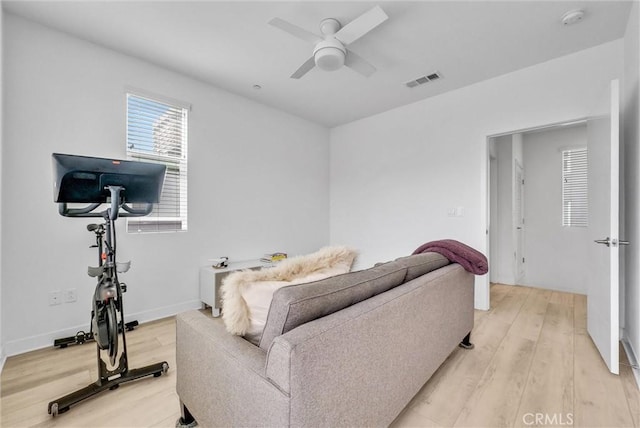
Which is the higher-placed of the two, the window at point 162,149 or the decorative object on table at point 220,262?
the window at point 162,149

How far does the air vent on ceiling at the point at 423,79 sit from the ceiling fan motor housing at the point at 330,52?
53.7 inches

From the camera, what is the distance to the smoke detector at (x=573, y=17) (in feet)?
6.88

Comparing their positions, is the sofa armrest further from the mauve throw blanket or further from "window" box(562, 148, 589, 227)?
"window" box(562, 148, 589, 227)

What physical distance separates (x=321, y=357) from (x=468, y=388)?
135cm

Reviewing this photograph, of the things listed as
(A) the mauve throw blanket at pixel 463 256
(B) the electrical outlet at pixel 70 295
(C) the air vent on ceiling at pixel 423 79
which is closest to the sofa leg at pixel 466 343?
(A) the mauve throw blanket at pixel 463 256

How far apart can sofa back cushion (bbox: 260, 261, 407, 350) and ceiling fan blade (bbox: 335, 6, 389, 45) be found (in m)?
1.61

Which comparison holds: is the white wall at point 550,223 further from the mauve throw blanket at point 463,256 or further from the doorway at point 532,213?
the mauve throw blanket at point 463,256

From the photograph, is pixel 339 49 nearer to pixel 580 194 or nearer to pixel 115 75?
pixel 115 75

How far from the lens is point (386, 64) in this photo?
284 cm

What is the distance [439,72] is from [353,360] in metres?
3.07

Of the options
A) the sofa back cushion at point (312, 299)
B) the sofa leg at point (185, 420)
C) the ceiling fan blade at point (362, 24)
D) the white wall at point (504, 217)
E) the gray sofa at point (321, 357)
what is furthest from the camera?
the white wall at point (504, 217)

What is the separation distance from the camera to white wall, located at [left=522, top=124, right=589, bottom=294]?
392cm

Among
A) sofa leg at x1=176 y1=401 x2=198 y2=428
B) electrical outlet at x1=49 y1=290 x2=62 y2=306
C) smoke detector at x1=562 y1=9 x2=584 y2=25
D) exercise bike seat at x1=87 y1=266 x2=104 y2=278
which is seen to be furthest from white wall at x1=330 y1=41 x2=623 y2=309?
electrical outlet at x1=49 y1=290 x2=62 y2=306

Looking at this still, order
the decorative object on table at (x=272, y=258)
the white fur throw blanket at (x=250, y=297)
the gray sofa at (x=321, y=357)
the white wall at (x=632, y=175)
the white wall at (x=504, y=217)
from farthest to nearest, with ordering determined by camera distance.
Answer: the white wall at (x=504, y=217), the decorative object on table at (x=272, y=258), the white wall at (x=632, y=175), the white fur throw blanket at (x=250, y=297), the gray sofa at (x=321, y=357)
